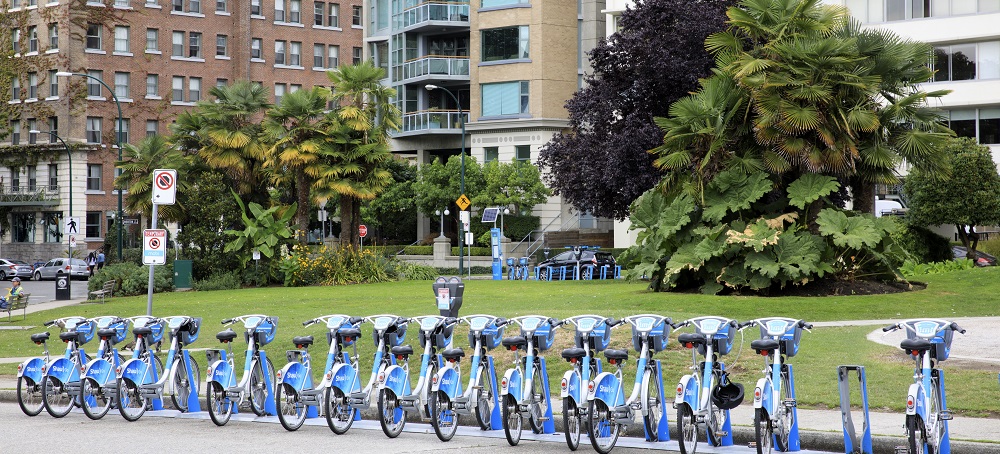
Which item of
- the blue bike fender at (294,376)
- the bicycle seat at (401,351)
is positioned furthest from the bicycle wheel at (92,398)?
the bicycle seat at (401,351)

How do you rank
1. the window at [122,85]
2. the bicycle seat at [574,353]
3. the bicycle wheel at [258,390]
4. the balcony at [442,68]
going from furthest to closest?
the window at [122,85]
the balcony at [442,68]
the bicycle wheel at [258,390]
the bicycle seat at [574,353]

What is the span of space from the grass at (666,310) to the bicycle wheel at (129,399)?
3943 millimetres

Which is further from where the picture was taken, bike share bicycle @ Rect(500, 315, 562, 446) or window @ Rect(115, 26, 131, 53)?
window @ Rect(115, 26, 131, 53)

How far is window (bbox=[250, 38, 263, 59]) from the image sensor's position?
75.4m

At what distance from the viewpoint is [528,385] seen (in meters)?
10.7

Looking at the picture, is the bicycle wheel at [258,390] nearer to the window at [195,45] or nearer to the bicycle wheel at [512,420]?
the bicycle wheel at [512,420]

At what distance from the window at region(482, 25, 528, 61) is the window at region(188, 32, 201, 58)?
22109 millimetres

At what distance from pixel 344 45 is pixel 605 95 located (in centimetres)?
4435

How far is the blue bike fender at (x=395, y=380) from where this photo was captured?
11.0 m

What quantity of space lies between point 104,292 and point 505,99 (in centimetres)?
3134

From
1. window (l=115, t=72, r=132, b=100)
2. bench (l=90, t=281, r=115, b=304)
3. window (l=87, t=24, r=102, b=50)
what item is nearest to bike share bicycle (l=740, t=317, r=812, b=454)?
bench (l=90, t=281, r=115, b=304)

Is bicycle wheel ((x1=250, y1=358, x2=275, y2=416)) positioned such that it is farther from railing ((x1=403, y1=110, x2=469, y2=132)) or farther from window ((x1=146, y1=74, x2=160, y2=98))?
window ((x1=146, y1=74, x2=160, y2=98))

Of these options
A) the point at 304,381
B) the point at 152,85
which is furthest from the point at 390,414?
the point at 152,85

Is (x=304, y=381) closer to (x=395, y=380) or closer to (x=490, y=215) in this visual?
(x=395, y=380)
